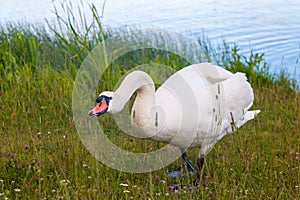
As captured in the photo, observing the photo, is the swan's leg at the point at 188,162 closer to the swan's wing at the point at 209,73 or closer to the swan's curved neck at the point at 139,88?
the swan's wing at the point at 209,73

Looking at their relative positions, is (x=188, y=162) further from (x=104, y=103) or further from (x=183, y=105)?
(x=104, y=103)

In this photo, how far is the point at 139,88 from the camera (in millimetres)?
4367

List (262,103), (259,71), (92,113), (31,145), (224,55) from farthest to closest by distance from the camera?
1. (224,55)
2. (259,71)
3. (262,103)
4. (31,145)
5. (92,113)

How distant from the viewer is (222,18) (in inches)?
648

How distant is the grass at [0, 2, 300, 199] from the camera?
4.24 meters

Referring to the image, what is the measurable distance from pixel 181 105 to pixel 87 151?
4.25ft

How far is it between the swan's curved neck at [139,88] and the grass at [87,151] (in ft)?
2.01

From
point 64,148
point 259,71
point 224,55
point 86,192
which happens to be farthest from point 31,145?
point 224,55

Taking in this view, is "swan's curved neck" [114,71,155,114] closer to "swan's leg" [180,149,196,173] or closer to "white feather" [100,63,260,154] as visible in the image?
"white feather" [100,63,260,154]

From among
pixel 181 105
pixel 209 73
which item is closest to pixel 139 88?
pixel 181 105

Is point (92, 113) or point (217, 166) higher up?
point (92, 113)

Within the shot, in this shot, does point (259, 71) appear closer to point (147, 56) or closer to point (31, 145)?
point (147, 56)

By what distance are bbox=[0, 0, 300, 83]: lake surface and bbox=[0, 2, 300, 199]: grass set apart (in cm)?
361

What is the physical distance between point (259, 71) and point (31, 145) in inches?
184
